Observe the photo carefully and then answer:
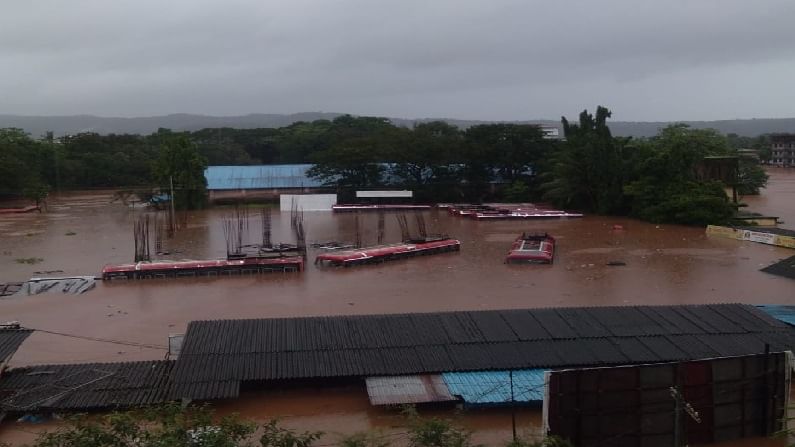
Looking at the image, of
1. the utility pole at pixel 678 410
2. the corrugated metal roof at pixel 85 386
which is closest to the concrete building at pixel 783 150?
the utility pole at pixel 678 410

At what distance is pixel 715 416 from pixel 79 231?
21008mm

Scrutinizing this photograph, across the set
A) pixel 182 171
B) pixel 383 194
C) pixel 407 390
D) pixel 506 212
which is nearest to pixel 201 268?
pixel 407 390

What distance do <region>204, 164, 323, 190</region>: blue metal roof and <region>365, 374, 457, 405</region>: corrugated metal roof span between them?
24401mm

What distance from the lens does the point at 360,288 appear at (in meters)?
14.2

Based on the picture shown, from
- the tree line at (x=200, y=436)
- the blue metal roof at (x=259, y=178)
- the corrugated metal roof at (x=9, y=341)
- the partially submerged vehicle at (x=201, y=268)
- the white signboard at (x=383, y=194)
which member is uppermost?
the blue metal roof at (x=259, y=178)

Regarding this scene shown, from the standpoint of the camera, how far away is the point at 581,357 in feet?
27.8

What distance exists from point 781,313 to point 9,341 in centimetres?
1055

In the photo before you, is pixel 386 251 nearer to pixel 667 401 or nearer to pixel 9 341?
pixel 9 341

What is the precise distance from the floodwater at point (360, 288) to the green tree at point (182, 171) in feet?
20.8

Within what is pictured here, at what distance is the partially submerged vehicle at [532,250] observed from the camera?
53.8ft

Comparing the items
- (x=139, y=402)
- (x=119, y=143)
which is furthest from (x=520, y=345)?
(x=119, y=143)

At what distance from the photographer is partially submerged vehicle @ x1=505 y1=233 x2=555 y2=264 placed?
16400mm

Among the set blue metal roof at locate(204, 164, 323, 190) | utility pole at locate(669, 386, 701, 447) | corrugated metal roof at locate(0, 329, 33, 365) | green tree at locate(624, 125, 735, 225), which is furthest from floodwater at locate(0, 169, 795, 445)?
blue metal roof at locate(204, 164, 323, 190)

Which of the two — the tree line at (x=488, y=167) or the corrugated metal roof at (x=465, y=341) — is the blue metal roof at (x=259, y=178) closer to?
the tree line at (x=488, y=167)
